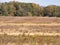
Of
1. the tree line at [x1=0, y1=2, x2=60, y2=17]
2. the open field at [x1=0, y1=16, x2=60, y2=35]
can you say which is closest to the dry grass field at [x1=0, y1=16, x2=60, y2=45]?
the open field at [x1=0, y1=16, x2=60, y2=35]

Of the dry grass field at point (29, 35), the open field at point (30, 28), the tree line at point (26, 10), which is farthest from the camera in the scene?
the tree line at point (26, 10)

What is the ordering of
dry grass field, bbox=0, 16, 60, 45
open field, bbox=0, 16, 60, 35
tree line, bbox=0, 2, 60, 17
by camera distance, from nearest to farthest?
dry grass field, bbox=0, 16, 60, 45 < open field, bbox=0, 16, 60, 35 < tree line, bbox=0, 2, 60, 17

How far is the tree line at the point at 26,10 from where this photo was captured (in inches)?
3711

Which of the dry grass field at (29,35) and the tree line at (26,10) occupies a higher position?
the dry grass field at (29,35)

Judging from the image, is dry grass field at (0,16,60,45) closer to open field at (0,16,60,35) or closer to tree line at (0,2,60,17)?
open field at (0,16,60,35)

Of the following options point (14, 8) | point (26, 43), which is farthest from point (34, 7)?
point (26, 43)

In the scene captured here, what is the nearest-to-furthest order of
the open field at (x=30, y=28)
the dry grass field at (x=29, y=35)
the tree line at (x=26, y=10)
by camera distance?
the dry grass field at (x=29, y=35) < the open field at (x=30, y=28) < the tree line at (x=26, y=10)

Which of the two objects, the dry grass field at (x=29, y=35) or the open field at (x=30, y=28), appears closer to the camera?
the dry grass field at (x=29, y=35)

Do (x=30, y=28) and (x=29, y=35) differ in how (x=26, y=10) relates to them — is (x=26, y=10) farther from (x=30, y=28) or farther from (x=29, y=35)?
(x=29, y=35)

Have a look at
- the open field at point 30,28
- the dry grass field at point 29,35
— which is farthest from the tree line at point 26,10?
the dry grass field at point 29,35

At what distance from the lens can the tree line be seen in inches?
3711

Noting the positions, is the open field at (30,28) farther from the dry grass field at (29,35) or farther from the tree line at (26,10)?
the tree line at (26,10)

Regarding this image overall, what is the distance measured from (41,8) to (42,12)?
5.97 meters

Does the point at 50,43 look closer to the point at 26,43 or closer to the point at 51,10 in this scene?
the point at 26,43
